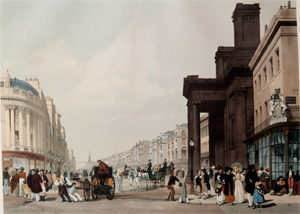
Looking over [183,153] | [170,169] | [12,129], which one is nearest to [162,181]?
[170,169]

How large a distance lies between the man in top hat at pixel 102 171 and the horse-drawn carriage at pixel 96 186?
7cm

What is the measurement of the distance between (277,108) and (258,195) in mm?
2499

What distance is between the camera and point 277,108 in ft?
41.1

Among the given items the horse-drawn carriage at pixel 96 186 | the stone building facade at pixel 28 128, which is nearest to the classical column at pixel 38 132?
the stone building facade at pixel 28 128

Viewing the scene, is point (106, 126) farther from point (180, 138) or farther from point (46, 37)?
point (46, 37)

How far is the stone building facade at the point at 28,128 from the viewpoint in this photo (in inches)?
529

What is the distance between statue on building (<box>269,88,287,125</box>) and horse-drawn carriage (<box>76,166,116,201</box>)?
505 cm

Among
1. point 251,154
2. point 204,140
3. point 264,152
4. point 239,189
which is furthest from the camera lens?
point 204,140

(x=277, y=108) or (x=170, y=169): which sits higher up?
(x=277, y=108)

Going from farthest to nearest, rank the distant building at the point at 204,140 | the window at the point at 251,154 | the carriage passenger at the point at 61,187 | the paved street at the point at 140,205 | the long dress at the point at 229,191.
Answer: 1. the distant building at the point at 204,140
2. the carriage passenger at the point at 61,187
3. the window at the point at 251,154
4. the long dress at the point at 229,191
5. the paved street at the point at 140,205

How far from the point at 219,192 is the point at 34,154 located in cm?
572

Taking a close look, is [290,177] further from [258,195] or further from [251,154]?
[251,154]

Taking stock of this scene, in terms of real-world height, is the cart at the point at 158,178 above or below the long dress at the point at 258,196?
above

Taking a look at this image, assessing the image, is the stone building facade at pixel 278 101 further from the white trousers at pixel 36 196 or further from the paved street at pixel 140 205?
the white trousers at pixel 36 196
